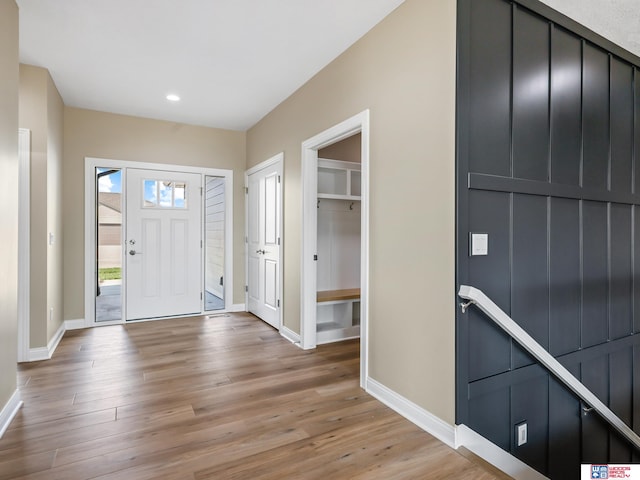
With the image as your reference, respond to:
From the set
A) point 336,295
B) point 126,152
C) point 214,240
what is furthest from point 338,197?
point 214,240

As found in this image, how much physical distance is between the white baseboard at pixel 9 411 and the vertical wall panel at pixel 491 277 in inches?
108

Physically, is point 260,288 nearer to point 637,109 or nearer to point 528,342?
point 528,342

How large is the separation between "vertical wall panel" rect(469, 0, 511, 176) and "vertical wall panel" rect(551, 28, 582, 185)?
50 centimetres

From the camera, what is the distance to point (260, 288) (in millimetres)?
4762

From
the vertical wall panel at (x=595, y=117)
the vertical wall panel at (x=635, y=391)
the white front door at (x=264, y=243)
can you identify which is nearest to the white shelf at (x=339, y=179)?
the white front door at (x=264, y=243)

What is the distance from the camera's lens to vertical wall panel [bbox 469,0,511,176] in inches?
79.2

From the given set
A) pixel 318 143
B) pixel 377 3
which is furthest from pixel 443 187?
pixel 318 143

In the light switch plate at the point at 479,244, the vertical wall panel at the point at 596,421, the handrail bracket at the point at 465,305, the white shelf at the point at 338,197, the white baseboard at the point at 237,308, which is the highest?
the white shelf at the point at 338,197

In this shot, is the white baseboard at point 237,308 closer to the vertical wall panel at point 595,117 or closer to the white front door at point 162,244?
the white front door at point 162,244

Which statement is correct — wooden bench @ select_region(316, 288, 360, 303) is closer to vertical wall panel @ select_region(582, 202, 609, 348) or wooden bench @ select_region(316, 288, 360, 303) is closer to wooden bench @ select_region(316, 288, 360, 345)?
wooden bench @ select_region(316, 288, 360, 345)

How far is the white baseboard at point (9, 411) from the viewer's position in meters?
2.09

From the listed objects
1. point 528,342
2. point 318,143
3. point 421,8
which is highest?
point 421,8

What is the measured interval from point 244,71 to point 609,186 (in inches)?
129

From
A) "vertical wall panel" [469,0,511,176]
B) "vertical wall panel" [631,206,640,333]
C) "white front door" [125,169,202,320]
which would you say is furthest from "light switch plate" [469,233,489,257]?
"white front door" [125,169,202,320]
